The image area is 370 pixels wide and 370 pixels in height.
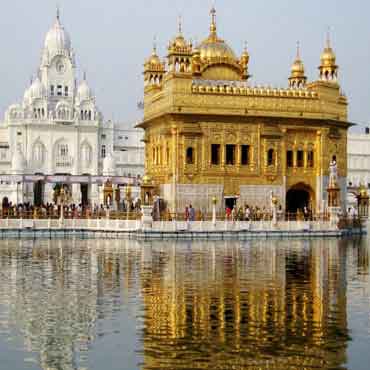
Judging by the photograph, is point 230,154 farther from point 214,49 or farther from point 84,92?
point 84,92

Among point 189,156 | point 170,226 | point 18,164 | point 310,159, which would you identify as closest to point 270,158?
point 310,159

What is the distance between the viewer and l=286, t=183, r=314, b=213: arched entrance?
117 ft

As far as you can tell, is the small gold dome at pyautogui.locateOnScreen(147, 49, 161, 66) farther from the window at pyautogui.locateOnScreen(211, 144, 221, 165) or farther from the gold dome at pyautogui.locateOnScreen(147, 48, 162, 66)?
the window at pyautogui.locateOnScreen(211, 144, 221, 165)

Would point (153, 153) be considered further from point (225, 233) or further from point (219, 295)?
point (219, 295)

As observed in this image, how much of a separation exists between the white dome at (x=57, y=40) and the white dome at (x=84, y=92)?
4095mm

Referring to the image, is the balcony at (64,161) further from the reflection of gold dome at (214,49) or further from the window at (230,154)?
the window at (230,154)

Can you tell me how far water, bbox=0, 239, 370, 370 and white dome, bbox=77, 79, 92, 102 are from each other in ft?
202

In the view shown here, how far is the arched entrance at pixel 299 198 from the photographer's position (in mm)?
35562

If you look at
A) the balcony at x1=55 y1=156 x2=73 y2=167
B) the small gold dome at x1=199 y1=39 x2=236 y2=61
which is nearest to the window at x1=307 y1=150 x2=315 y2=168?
the small gold dome at x1=199 y1=39 x2=236 y2=61

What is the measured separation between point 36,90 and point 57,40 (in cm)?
606

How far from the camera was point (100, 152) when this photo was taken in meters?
80.8

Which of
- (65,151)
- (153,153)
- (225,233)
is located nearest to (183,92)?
(153,153)

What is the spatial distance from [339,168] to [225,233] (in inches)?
415

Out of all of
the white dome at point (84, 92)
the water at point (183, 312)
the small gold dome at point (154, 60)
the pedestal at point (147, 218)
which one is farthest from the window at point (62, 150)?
the water at point (183, 312)
